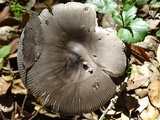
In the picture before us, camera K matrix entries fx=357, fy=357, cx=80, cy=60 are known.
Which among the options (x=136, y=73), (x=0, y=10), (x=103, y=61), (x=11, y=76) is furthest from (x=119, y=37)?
(x=0, y=10)

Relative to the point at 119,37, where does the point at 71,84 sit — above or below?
below

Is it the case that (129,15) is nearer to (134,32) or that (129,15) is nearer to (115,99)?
(134,32)

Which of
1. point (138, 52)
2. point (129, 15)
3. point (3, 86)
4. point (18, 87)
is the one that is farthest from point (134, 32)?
point (3, 86)

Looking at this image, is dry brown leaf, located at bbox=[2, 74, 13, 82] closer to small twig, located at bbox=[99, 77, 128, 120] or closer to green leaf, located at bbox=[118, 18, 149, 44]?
small twig, located at bbox=[99, 77, 128, 120]

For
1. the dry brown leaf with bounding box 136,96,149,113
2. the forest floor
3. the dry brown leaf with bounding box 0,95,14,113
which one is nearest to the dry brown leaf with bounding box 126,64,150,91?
the forest floor

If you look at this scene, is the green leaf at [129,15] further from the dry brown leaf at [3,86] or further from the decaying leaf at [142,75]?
the dry brown leaf at [3,86]

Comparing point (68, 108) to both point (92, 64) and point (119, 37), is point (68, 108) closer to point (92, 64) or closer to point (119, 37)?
point (92, 64)
